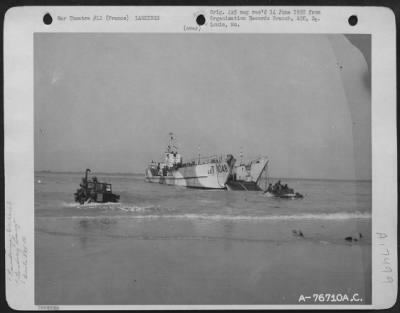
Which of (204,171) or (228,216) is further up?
(204,171)

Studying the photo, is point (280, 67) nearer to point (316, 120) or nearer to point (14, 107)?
point (316, 120)

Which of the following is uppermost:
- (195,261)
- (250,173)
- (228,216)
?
(250,173)

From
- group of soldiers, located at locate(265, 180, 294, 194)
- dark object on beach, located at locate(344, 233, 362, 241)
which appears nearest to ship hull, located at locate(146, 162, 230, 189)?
group of soldiers, located at locate(265, 180, 294, 194)

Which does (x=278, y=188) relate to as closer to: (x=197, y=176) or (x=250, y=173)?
(x=250, y=173)

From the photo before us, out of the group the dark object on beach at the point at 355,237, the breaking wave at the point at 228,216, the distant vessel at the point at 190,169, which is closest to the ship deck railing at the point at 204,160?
the distant vessel at the point at 190,169

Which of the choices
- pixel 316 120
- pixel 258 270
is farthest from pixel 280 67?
pixel 258 270

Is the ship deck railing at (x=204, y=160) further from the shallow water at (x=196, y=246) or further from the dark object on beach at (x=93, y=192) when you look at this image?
the dark object on beach at (x=93, y=192)

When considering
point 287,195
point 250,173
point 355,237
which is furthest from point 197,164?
point 355,237
